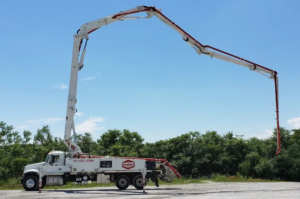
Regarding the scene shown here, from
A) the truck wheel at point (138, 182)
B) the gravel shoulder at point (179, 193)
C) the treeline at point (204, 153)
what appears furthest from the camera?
the treeline at point (204, 153)

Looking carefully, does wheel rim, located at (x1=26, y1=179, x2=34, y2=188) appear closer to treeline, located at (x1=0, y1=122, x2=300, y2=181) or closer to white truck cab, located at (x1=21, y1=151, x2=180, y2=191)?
white truck cab, located at (x1=21, y1=151, x2=180, y2=191)

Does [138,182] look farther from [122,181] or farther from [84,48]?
[84,48]

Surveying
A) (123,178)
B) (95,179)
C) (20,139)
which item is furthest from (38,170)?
(20,139)

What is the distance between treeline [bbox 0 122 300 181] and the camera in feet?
123

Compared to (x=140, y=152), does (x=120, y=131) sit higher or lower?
higher

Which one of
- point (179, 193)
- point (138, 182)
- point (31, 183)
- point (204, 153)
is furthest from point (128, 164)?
point (204, 153)

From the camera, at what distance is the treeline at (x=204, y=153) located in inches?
1473

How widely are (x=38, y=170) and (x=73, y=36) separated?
35.1 ft

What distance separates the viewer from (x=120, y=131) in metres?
60.2

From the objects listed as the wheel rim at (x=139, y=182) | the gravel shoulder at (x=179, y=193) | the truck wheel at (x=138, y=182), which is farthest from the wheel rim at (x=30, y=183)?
the wheel rim at (x=139, y=182)

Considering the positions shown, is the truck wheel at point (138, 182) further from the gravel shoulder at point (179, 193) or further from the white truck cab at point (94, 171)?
the gravel shoulder at point (179, 193)

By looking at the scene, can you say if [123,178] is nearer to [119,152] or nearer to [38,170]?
[38,170]

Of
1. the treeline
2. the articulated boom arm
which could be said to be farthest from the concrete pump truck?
the treeline

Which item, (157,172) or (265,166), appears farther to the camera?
(265,166)
